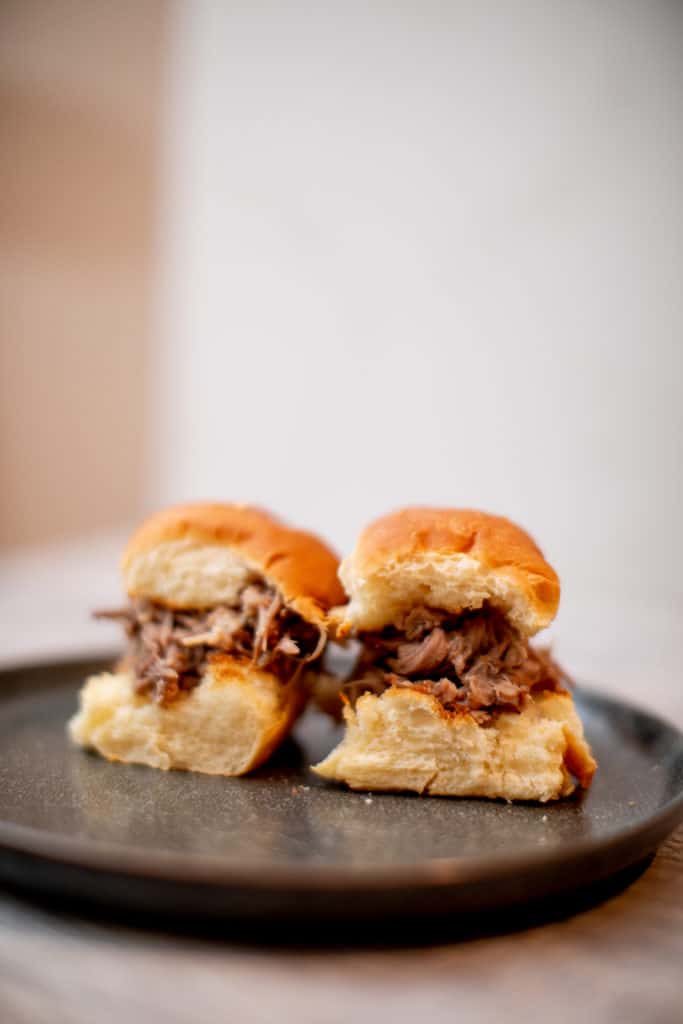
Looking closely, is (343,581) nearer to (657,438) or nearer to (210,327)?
(657,438)

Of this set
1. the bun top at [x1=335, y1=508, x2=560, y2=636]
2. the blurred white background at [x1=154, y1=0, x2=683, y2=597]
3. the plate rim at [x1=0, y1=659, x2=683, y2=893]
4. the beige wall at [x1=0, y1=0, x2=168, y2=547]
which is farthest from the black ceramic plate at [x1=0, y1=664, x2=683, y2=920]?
the beige wall at [x1=0, y1=0, x2=168, y2=547]

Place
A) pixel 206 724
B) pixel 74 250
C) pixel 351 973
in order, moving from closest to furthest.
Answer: pixel 351 973 → pixel 206 724 → pixel 74 250

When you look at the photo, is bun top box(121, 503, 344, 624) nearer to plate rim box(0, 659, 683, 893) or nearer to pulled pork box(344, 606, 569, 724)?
pulled pork box(344, 606, 569, 724)

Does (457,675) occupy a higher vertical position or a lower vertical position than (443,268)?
lower

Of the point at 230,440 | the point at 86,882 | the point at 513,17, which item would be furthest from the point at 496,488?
the point at 86,882

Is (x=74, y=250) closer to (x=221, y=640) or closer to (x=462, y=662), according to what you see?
(x=221, y=640)

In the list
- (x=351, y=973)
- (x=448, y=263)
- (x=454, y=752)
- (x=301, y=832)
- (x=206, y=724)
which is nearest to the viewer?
(x=351, y=973)

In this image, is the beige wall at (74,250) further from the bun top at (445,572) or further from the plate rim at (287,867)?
the plate rim at (287,867)

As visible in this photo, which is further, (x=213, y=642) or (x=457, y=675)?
(x=213, y=642)

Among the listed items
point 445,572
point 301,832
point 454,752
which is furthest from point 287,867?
point 445,572
